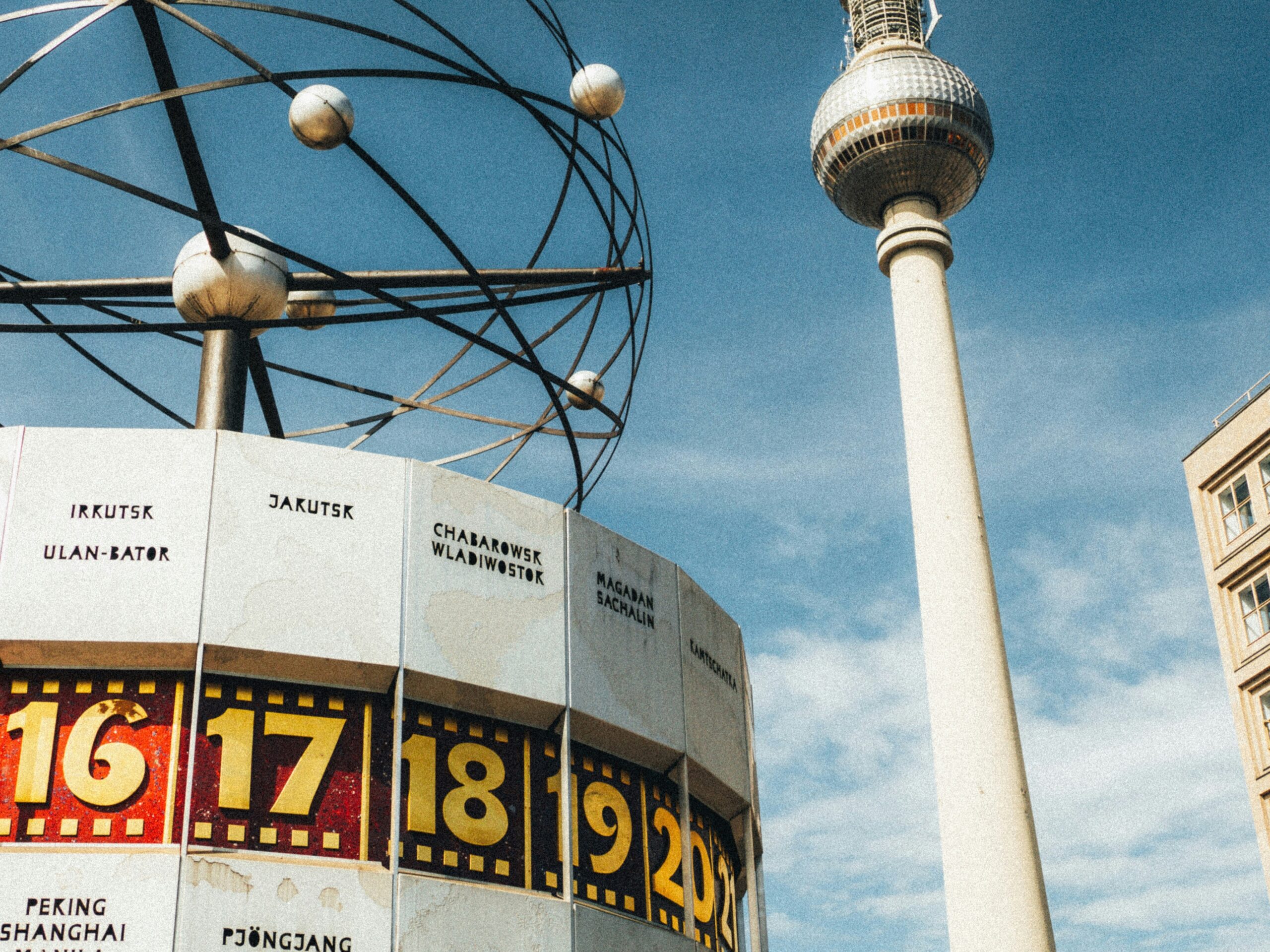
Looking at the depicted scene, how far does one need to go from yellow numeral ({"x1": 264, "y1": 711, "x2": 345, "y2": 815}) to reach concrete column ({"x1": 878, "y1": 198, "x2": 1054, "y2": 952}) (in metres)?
19.8

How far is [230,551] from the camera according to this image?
14594 millimetres

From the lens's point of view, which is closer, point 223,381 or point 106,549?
point 106,549

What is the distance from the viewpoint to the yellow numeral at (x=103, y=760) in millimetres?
13641

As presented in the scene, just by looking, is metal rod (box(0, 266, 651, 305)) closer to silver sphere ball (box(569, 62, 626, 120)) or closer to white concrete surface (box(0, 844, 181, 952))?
silver sphere ball (box(569, 62, 626, 120))

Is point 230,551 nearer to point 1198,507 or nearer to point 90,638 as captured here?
point 90,638

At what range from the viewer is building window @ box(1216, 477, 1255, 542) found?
160ft

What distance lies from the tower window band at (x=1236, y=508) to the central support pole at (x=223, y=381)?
38.5 meters

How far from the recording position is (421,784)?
14711 mm

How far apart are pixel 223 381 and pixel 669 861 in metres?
7.58

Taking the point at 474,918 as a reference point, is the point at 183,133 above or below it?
above

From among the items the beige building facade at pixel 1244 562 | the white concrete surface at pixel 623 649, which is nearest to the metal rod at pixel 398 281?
the white concrete surface at pixel 623 649

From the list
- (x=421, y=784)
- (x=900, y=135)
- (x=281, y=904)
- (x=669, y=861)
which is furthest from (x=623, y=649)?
(x=900, y=135)

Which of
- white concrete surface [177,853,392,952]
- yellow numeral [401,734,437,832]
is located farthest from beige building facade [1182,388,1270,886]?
white concrete surface [177,853,392,952]

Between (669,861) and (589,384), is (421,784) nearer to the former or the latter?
(669,861)
